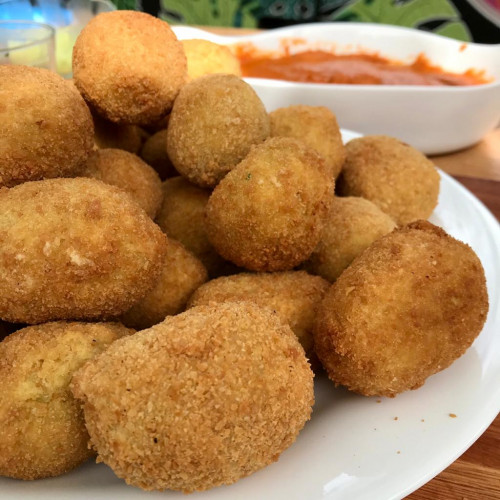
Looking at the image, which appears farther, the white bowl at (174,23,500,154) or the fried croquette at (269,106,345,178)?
the white bowl at (174,23,500,154)

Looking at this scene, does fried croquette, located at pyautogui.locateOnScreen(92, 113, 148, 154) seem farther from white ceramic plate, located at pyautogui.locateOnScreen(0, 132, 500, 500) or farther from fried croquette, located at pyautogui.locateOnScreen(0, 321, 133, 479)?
white ceramic plate, located at pyautogui.locateOnScreen(0, 132, 500, 500)

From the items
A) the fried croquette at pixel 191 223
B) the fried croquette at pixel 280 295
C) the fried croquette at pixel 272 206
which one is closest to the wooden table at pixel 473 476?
the fried croquette at pixel 280 295

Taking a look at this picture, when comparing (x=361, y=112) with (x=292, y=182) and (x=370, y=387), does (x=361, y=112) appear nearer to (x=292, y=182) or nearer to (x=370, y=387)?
(x=292, y=182)

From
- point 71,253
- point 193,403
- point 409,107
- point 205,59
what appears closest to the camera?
point 193,403

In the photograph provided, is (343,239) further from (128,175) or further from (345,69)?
(345,69)

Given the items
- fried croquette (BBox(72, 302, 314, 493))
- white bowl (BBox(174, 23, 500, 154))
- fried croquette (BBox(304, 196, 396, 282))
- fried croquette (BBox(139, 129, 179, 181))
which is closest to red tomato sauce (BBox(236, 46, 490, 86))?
white bowl (BBox(174, 23, 500, 154))

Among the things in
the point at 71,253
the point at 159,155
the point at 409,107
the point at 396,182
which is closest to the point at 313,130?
the point at 396,182
